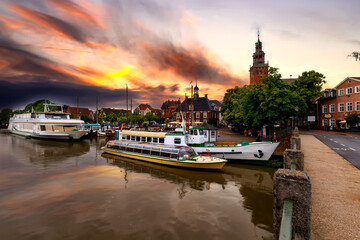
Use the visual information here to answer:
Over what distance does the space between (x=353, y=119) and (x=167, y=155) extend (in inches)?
1583

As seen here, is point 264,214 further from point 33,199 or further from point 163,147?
point 33,199

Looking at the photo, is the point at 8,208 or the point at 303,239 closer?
the point at 303,239

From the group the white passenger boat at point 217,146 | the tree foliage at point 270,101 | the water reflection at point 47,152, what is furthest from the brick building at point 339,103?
the water reflection at point 47,152

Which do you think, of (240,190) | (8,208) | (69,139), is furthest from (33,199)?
(69,139)

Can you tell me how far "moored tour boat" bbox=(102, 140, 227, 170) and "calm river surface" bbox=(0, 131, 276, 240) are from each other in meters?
0.88

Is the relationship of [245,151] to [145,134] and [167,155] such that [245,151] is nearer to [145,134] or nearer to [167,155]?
[167,155]

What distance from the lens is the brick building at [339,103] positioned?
127 ft

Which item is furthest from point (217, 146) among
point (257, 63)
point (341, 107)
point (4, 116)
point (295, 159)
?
point (4, 116)

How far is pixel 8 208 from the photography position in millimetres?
10883

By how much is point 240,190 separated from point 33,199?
14.8 meters

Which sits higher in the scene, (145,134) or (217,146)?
(145,134)

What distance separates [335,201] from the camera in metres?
7.25

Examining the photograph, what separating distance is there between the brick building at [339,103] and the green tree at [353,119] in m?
2.35

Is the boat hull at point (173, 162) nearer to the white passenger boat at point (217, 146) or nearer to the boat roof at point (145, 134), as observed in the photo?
the white passenger boat at point (217, 146)
